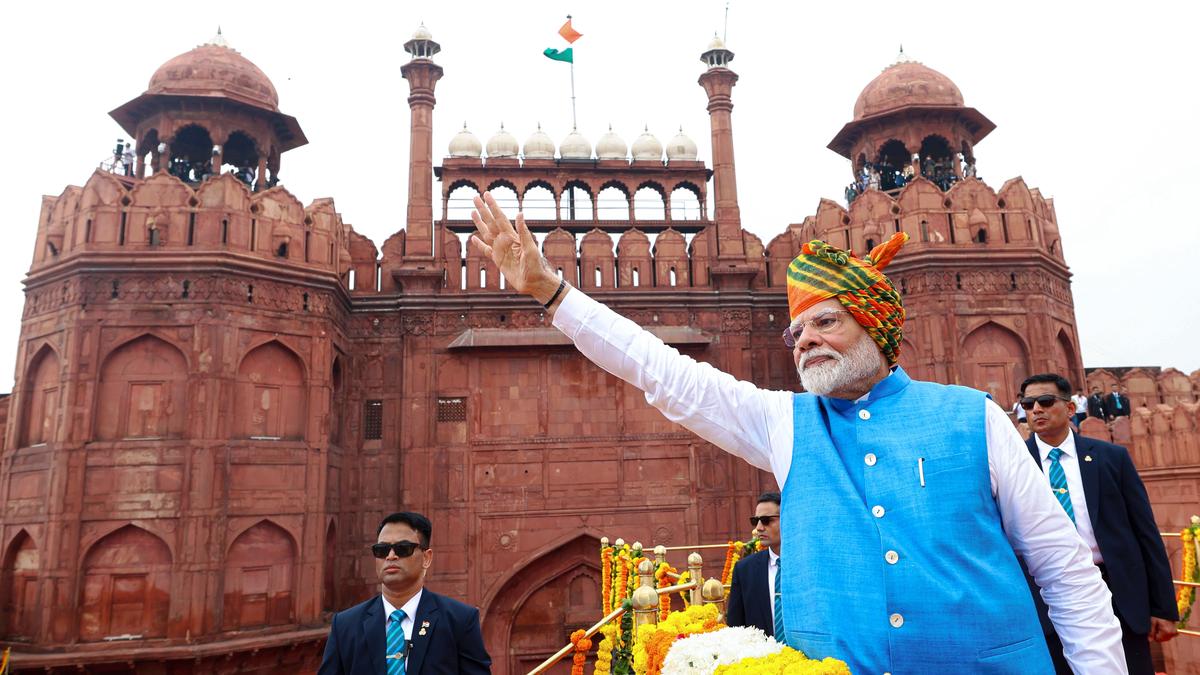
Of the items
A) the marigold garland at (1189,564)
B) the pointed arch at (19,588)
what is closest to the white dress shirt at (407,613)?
the marigold garland at (1189,564)

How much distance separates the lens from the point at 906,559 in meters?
1.71

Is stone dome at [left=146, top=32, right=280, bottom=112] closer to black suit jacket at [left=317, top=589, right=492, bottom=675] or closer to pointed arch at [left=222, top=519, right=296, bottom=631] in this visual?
pointed arch at [left=222, top=519, right=296, bottom=631]

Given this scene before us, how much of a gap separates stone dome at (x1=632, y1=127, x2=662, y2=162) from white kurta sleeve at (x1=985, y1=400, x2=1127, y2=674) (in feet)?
52.1

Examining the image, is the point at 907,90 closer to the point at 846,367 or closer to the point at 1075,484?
the point at 1075,484

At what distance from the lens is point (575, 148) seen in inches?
669

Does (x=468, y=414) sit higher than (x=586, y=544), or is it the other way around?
(x=468, y=414)

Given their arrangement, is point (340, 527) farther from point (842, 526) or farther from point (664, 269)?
point (842, 526)

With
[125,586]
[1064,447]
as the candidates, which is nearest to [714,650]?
[1064,447]

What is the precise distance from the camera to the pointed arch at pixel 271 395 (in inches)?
460

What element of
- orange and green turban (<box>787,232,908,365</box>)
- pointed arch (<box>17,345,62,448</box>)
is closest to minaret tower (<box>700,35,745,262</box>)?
pointed arch (<box>17,345,62,448</box>)

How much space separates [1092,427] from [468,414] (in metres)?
10.8

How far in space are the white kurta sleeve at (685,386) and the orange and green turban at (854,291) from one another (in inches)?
11.8

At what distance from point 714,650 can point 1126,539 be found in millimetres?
2881

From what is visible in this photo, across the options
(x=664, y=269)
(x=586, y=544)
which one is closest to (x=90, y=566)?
(x=586, y=544)
